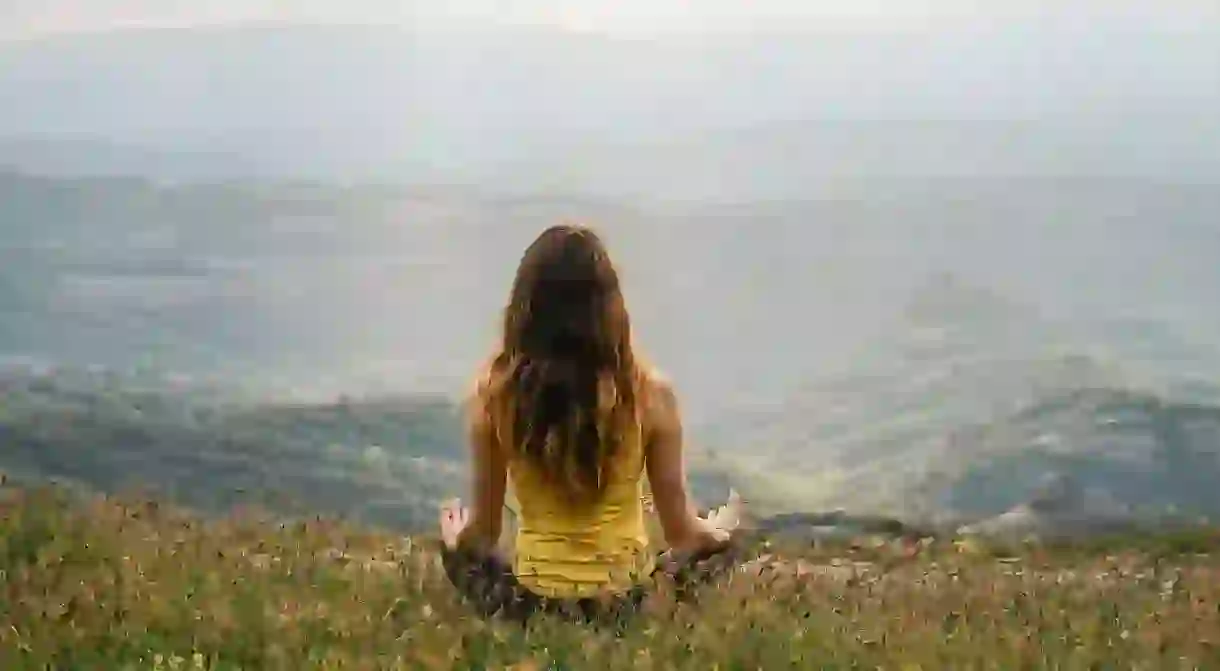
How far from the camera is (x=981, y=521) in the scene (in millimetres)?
14773

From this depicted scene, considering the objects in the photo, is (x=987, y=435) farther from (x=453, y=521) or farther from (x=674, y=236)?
(x=453, y=521)

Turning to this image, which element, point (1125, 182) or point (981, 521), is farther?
point (1125, 182)

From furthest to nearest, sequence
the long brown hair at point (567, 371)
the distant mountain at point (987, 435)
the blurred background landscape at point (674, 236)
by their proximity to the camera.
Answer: the distant mountain at point (987, 435)
the blurred background landscape at point (674, 236)
the long brown hair at point (567, 371)

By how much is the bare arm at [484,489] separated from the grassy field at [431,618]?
22 cm

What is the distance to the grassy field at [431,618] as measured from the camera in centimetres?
404

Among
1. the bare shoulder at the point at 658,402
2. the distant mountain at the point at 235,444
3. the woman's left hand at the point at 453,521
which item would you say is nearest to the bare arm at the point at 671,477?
the bare shoulder at the point at 658,402

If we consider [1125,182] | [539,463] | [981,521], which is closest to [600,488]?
[539,463]

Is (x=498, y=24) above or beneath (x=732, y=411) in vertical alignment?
above

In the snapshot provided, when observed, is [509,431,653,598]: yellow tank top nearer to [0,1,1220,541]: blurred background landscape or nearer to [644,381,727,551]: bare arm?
[644,381,727,551]: bare arm

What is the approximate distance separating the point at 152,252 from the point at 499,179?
12.2ft

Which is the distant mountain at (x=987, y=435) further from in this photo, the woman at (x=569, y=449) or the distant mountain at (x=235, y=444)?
the woman at (x=569, y=449)

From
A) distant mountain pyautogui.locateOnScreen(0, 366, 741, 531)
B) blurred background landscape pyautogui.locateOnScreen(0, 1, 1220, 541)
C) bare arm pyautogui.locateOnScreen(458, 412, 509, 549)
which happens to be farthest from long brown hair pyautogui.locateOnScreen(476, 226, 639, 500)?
blurred background landscape pyautogui.locateOnScreen(0, 1, 1220, 541)

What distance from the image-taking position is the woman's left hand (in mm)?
5191

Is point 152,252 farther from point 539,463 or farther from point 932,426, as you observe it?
point 539,463
